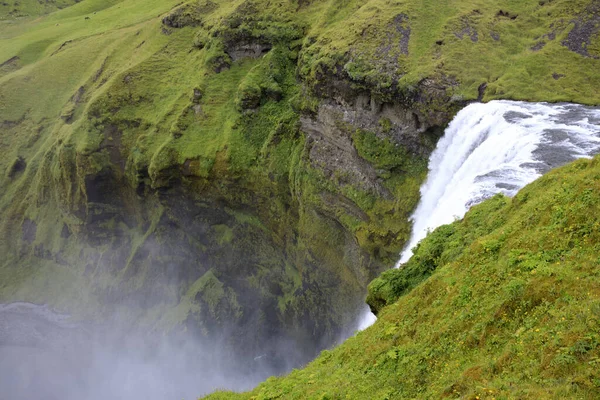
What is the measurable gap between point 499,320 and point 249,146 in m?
42.3

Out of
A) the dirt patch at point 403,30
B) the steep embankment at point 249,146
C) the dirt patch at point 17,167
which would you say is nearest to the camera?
the steep embankment at point 249,146

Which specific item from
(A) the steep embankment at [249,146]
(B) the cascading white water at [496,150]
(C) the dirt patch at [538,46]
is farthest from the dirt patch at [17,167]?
(C) the dirt patch at [538,46]

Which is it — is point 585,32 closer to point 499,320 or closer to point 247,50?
point 499,320

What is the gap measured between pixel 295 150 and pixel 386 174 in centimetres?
1229

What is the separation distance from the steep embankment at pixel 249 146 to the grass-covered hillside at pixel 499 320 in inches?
827

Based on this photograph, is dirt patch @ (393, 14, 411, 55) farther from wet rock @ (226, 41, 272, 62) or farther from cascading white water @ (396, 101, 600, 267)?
wet rock @ (226, 41, 272, 62)

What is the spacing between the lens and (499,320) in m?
13.0

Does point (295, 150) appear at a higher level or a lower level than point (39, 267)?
higher

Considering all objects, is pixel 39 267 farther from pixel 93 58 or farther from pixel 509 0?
pixel 509 0

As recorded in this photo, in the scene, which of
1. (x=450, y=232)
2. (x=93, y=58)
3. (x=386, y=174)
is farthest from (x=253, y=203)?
(x=93, y=58)

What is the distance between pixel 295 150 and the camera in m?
49.2

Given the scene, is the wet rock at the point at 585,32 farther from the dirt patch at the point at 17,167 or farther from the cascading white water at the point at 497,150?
the dirt patch at the point at 17,167

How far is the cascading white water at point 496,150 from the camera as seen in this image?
2436 cm

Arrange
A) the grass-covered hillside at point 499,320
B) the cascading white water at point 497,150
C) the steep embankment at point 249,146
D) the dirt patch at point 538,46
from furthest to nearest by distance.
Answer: the dirt patch at point 538,46 < the steep embankment at point 249,146 < the cascading white water at point 497,150 < the grass-covered hillside at point 499,320
